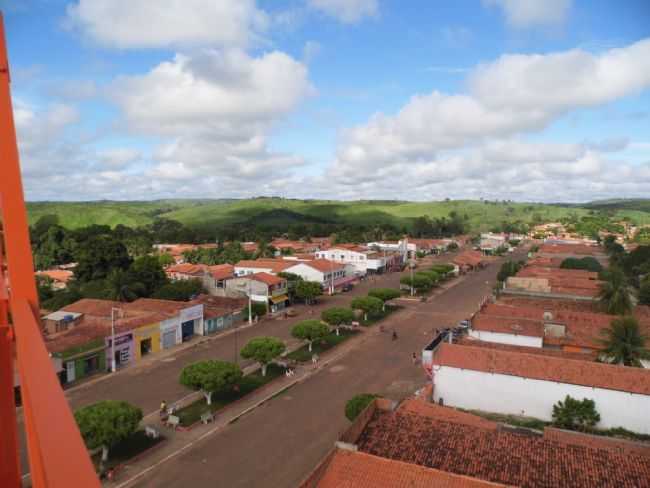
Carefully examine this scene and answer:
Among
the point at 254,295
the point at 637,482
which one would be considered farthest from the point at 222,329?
the point at 637,482

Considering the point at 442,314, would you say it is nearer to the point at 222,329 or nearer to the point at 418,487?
the point at 222,329

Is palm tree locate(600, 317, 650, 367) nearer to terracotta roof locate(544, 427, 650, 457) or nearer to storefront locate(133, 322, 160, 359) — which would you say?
terracotta roof locate(544, 427, 650, 457)

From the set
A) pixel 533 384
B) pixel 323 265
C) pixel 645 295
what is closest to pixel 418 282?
pixel 323 265

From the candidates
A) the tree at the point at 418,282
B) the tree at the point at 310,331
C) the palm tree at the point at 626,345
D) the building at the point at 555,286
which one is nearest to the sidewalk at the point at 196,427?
the tree at the point at 310,331

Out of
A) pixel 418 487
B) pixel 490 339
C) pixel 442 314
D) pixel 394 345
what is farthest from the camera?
A: pixel 442 314

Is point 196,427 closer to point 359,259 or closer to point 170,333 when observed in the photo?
point 170,333

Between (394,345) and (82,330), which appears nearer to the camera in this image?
(82,330)

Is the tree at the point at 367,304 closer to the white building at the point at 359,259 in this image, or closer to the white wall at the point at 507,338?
the white wall at the point at 507,338
